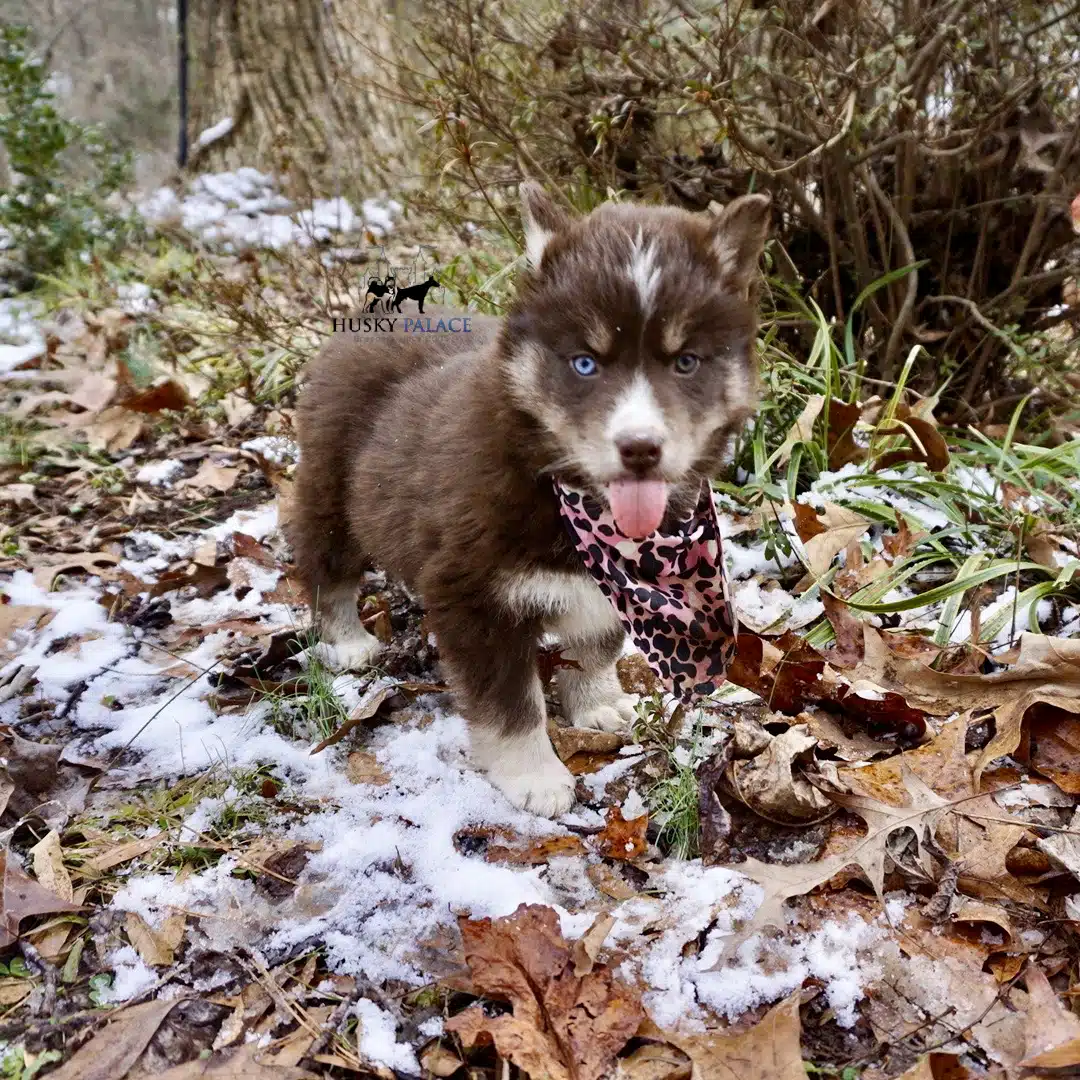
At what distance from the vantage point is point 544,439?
8.16 feet

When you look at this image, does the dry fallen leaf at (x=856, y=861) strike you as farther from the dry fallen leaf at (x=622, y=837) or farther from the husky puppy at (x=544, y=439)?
the husky puppy at (x=544, y=439)

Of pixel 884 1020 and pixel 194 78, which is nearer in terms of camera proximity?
pixel 884 1020

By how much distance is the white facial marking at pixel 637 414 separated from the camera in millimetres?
2188

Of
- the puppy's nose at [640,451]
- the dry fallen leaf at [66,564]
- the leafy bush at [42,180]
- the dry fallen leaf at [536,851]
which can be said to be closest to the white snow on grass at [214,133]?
the leafy bush at [42,180]

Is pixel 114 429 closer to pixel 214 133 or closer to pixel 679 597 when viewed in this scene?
pixel 679 597

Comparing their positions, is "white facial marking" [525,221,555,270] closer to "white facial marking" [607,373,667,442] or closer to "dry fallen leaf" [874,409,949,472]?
"white facial marking" [607,373,667,442]

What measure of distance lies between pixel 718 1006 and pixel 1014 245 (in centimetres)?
401

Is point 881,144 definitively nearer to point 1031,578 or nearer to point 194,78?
point 1031,578

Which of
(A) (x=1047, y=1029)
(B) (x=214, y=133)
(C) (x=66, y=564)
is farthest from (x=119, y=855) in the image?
(B) (x=214, y=133)

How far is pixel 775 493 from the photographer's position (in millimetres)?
3906

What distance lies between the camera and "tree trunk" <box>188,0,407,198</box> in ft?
25.2

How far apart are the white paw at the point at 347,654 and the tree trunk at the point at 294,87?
5.05 metres

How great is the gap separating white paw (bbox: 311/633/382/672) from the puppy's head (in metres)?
1.33

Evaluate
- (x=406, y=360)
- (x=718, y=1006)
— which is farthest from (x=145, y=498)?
(x=718, y=1006)
